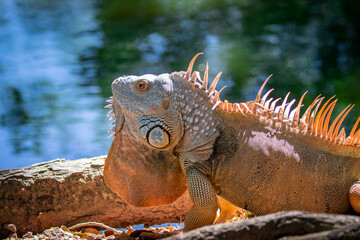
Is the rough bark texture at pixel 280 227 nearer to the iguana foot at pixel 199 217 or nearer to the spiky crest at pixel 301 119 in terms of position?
the iguana foot at pixel 199 217

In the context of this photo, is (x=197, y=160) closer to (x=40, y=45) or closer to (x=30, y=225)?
A: (x=30, y=225)

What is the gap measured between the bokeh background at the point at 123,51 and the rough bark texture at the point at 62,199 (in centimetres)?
153

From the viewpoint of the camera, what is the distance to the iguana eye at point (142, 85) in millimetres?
2268

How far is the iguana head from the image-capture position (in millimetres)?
2205

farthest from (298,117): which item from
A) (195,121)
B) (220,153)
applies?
(195,121)

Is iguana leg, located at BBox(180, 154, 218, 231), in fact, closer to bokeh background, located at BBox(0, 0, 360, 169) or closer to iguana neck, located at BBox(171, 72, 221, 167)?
iguana neck, located at BBox(171, 72, 221, 167)

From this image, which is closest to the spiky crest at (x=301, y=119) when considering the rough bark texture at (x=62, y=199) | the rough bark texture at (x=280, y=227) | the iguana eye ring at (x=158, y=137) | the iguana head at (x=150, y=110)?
the iguana head at (x=150, y=110)

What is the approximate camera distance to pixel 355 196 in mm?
2094

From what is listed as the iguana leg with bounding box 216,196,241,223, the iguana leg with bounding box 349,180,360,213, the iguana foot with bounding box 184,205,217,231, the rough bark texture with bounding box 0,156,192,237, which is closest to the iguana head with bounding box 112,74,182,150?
the iguana foot with bounding box 184,205,217,231

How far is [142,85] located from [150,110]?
0.61 feet

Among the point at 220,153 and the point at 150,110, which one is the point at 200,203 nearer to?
the point at 220,153

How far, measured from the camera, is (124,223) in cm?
312

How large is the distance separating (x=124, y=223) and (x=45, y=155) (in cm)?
199

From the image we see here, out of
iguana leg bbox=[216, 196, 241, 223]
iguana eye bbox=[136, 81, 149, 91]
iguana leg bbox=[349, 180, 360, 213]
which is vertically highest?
iguana eye bbox=[136, 81, 149, 91]
